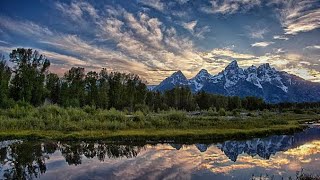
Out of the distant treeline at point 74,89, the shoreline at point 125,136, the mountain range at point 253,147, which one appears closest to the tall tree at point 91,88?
the distant treeline at point 74,89

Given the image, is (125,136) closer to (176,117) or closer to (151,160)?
(151,160)

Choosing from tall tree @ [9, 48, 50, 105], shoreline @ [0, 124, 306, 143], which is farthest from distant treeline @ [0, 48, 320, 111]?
shoreline @ [0, 124, 306, 143]

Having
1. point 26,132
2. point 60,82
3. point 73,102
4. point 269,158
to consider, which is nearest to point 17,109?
point 26,132

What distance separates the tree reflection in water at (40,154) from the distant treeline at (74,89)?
34496mm

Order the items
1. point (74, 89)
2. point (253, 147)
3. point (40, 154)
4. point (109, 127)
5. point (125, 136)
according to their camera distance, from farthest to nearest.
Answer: point (74, 89)
point (109, 127)
point (125, 136)
point (253, 147)
point (40, 154)

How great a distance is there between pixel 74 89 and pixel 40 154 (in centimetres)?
6985

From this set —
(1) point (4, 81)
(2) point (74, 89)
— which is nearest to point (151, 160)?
(1) point (4, 81)

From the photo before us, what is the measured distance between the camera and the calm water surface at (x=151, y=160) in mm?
22750

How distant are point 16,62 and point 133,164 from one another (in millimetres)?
66567

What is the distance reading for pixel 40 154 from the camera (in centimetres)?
2914

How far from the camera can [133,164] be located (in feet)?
86.5

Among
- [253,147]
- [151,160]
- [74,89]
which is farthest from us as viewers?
[74,89]

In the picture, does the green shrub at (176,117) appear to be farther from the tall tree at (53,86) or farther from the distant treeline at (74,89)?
the tall tree at (53,86)

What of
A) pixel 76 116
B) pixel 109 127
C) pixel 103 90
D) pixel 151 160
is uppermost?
pixel 103 90
